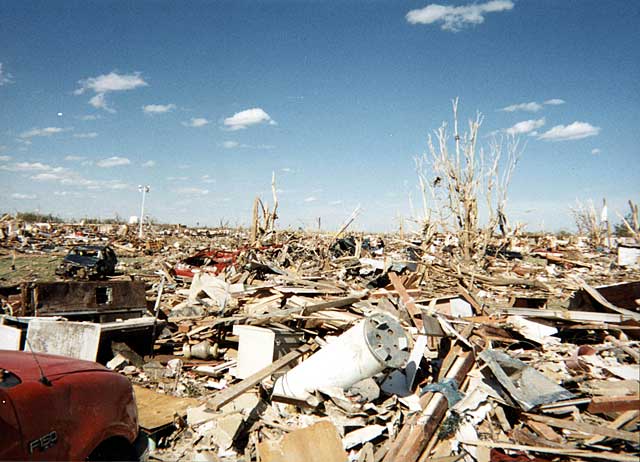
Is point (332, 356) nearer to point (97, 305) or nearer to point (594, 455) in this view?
point (594, 455)

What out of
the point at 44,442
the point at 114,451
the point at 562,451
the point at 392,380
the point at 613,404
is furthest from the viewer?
the point at 392,380

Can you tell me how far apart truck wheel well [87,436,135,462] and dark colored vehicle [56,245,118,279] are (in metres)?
12.4

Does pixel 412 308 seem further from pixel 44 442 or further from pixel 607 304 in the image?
pixel 44 442

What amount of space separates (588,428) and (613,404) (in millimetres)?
477

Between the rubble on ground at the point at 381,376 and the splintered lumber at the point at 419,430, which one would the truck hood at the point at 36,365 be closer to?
the rubble on ground at the point at 381,376

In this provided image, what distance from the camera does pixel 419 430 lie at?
407cm

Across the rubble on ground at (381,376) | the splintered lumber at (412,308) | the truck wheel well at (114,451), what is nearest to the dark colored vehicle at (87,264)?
the rubble on ground at (381,376)

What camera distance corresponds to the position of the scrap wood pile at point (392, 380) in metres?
4.05

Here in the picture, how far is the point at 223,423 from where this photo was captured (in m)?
4.41

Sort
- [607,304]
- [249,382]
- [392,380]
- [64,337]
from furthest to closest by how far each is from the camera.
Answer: [607,304] < [64,337] < [392,380] < [249,382]

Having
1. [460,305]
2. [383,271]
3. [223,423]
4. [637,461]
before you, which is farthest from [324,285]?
[637,461]

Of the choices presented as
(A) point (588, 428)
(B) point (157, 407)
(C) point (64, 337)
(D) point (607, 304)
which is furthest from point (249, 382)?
(D) point (607, 304)

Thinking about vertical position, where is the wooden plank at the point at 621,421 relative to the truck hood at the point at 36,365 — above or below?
below

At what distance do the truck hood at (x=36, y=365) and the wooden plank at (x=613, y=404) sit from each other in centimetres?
489
